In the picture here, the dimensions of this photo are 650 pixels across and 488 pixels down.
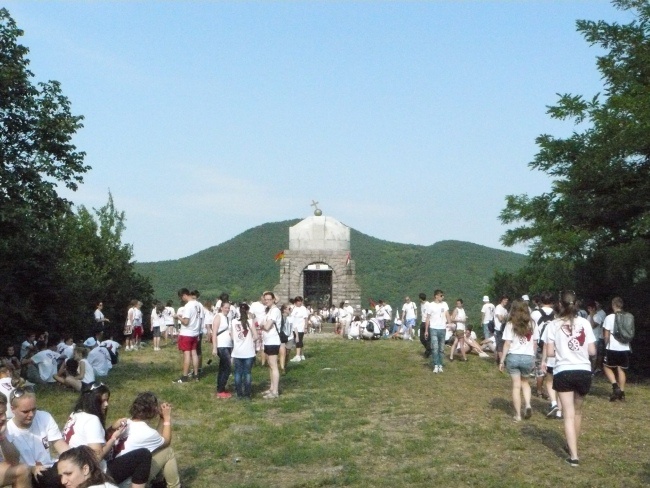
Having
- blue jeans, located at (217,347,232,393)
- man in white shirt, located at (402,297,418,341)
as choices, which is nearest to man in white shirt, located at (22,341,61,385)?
blue jeans, located at (217,347,232,393)

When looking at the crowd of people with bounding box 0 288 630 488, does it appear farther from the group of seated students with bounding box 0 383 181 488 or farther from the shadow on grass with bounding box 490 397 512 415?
the shadow on grass with bounding box 490 397 512 415

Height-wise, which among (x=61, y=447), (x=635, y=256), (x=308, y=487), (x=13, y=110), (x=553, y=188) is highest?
(x=13, y=110)

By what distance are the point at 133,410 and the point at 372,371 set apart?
36.5ft

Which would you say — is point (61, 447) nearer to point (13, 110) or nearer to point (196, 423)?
point (196, 423)

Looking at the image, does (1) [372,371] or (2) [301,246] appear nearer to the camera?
(1) [372,371]

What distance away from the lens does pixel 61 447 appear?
7.54 metres

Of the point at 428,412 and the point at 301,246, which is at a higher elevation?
the point at 301,246

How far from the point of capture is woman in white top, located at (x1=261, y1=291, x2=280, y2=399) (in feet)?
49.2

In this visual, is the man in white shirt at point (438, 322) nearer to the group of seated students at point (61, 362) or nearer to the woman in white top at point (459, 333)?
the woman in white top at point (459, 333)

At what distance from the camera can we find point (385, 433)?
1167 cm

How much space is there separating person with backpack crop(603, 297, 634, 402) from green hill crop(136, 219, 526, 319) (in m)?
45.9

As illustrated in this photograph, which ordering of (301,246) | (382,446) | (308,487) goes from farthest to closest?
(301,246) < (382,446) < (308,487)

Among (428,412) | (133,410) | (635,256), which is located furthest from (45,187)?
(635,256)

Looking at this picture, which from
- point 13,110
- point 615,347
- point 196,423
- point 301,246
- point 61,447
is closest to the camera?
point 61,447
